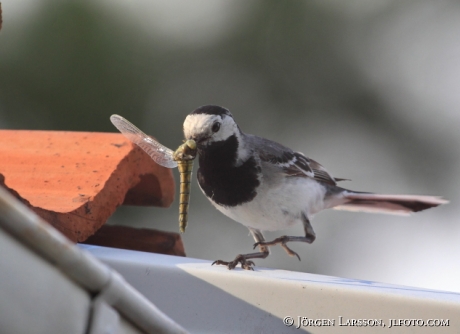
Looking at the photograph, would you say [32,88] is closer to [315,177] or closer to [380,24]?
[380,24]

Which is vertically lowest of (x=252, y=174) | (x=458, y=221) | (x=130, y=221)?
(x=130, y=221)

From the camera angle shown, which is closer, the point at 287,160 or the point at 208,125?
the point at 208,125

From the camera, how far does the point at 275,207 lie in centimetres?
306

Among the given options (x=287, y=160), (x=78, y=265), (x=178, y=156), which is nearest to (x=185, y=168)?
(x=178, y=156)

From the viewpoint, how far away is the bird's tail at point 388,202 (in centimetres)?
345

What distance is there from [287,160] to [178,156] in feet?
2.65

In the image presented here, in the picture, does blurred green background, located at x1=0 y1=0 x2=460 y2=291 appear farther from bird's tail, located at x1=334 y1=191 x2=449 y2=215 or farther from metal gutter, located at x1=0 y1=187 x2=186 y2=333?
metal gutter, located at x1=0 y1=187 x2=186 y2=333

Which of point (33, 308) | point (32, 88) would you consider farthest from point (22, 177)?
point (32, 88)

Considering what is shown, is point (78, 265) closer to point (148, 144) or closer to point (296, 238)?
point (148, 144)

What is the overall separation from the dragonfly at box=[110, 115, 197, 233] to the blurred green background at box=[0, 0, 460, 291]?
380 centimetres

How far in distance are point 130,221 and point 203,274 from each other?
464cm

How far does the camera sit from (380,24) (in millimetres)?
7793

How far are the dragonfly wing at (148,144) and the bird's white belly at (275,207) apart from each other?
16.8 inches

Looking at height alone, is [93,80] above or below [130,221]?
above
